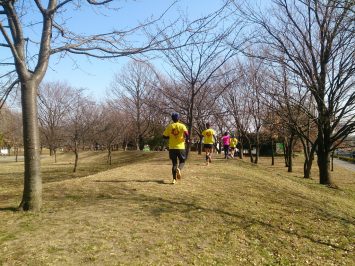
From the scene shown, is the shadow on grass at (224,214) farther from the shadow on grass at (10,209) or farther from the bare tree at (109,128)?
the bare tree at (109,128)

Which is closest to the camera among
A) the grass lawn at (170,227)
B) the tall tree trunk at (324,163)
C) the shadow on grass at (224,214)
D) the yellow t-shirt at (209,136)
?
the grass lawn at (170,227)

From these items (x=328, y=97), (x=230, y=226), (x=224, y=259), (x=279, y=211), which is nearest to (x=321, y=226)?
(x=279, y=211)

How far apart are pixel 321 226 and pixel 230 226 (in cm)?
212

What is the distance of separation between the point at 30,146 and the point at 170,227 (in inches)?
110

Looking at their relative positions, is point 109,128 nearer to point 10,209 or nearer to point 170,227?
point 10,209

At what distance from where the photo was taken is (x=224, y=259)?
471 centimetres

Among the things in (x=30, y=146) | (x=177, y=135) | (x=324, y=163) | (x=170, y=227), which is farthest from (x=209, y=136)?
(x=30, y=146)

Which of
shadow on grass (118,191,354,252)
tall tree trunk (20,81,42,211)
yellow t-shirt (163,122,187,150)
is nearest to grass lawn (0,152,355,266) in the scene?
shadow on grass (118,191,354,252)

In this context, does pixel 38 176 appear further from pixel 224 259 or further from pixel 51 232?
pixel 224 259

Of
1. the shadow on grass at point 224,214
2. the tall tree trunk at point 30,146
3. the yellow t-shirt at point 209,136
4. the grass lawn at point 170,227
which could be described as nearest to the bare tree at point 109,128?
→ the yellow t-shirt at point 209,136

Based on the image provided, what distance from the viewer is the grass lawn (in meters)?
4.52

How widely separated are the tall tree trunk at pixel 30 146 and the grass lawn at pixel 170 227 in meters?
0.26

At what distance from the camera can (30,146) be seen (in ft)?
19.4

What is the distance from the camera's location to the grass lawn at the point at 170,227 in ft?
14.8
